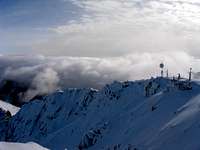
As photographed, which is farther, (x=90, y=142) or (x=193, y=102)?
(x=90, y=142)

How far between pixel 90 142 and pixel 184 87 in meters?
53.2

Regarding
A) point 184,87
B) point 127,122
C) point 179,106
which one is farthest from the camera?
point 127,122

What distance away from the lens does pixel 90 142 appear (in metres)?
176

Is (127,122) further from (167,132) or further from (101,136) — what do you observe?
(167,132)

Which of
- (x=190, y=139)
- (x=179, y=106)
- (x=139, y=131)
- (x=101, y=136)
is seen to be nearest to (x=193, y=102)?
(x=179, y=106)

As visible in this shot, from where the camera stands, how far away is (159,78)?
19388cm

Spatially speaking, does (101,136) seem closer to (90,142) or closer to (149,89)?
(90,142)

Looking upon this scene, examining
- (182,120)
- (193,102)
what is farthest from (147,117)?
(182,120)

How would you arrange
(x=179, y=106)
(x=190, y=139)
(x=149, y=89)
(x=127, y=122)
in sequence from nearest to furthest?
(x=190, y=139), (x=179, y=106), (x=127, y=122), (x=149, y=89)

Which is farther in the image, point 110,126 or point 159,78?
point 159,78

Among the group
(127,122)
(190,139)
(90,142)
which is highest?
(190,139)

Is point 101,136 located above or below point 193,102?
below

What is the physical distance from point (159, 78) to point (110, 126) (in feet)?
117

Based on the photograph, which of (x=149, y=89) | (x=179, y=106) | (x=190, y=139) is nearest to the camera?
(x=190, y=139)
